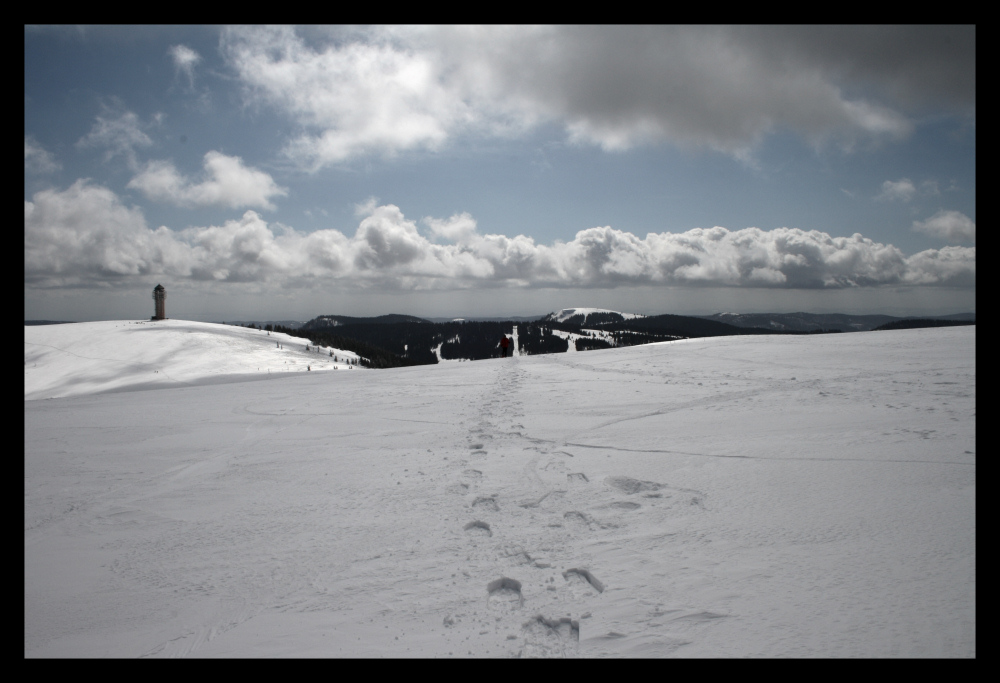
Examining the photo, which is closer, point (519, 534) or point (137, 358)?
point (519, 534)

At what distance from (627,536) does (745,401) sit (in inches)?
249

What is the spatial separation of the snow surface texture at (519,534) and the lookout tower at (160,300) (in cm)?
5092

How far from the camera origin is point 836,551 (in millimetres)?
3225

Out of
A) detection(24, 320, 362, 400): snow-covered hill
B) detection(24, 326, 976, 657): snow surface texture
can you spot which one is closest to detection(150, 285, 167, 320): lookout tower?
detection(24, 320, 362, 400): snow-covered hill

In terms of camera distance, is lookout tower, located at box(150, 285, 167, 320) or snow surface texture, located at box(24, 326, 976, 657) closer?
snow surface texture, located at box(24, 326, 976, 657)

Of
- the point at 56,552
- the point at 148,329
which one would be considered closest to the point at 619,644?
the point at 56,552

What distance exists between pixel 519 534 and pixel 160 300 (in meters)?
60.6

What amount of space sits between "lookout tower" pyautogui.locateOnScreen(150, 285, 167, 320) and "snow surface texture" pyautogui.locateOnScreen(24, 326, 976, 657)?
50.9 meters

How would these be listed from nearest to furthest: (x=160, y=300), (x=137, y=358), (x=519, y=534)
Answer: (x=519, y=534)
(x=137, y=358)
(x=160, y=300)

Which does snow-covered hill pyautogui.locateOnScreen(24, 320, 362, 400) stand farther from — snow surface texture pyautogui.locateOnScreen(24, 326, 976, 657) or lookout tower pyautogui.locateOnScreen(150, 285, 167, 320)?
snow surface texture pyautogui.locateOnScreen(24, 326, 976, 657)

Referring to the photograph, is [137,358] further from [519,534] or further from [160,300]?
[519,534]

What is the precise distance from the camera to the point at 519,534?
3.73 meters

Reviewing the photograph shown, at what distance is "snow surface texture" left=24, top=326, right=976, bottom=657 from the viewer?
8.48 ft

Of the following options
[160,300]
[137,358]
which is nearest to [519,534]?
[137,358]
